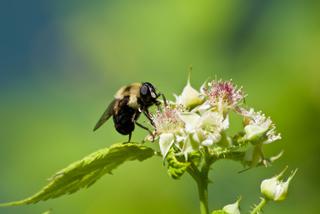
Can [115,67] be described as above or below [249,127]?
above

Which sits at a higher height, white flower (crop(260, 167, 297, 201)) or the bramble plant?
the bramble plant

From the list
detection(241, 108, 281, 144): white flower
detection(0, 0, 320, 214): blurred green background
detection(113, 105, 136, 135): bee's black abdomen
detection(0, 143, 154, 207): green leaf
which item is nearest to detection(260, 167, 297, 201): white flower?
detection(241, 108, 281, 144): white flower

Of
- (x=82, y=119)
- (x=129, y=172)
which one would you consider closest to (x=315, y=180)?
(x=129, y=172)

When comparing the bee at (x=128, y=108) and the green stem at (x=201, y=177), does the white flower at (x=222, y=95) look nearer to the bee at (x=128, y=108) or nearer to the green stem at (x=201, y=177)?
the green stem at (x=201, y=177)

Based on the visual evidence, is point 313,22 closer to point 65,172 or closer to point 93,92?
point 93,92

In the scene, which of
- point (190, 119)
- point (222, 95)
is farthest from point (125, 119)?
point (190, 119)

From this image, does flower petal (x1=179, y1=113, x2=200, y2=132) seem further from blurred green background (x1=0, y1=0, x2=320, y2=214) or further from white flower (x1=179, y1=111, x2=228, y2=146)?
blurred green background (x1=0, y1=0, x2=320, y2=214)
